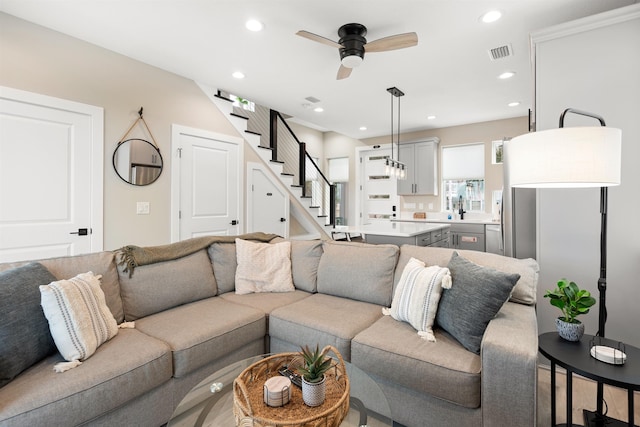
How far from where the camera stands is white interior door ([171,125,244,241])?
380 centimetres

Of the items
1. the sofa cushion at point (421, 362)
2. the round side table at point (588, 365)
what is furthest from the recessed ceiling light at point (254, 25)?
the round side table at point (588, 365)

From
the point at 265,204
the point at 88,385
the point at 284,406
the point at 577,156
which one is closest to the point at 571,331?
the point at 577,156

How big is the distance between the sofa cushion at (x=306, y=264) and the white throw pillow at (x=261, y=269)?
0.05m

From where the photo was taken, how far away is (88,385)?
1.32 m

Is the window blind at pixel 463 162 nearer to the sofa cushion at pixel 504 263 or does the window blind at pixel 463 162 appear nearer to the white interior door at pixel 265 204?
the white interior door at pixel 265 204

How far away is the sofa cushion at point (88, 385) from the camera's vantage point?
3.90ft

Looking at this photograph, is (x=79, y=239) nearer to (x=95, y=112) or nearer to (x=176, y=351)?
(x=95, y=112)

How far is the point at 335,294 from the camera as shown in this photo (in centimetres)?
249

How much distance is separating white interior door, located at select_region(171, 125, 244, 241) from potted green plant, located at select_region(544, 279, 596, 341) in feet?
12.0

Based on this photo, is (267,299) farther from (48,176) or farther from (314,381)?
(48,176)

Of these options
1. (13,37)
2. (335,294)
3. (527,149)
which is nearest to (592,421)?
(527,149)

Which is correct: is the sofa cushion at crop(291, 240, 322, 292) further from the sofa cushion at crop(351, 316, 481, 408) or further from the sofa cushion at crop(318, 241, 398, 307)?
the sofa cushion at crop(351, 316, 481, 408)

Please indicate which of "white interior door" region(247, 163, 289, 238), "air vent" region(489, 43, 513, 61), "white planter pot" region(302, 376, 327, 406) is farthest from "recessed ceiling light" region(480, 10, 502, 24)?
"white interior door" region(247, 163, 289, 238)

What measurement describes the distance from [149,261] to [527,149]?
2420 mm
